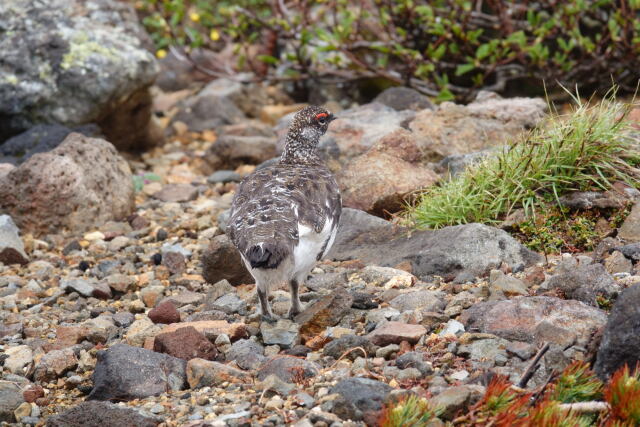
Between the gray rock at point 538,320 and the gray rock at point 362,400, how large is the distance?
1035mm

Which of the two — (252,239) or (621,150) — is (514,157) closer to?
(621,150)

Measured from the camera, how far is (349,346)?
5.28m

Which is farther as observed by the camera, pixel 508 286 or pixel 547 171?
pixel 547 171

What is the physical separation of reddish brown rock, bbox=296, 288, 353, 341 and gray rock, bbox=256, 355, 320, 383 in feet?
1.85

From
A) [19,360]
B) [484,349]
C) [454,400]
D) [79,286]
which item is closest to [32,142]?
[79,286]

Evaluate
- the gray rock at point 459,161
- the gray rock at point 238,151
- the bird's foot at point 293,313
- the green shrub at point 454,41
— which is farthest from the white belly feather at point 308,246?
the green shrub at point 454,41

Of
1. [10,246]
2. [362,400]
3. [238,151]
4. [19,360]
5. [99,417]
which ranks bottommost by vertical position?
[238,151]

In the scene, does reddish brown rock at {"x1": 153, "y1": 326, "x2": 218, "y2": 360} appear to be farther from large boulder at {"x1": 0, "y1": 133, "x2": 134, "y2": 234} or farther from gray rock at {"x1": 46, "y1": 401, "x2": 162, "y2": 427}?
large boulder at {"x1": 0, "y1": 133, "x2": 134, "y2": 234}

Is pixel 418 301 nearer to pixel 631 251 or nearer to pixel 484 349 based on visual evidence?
pixel 484 349

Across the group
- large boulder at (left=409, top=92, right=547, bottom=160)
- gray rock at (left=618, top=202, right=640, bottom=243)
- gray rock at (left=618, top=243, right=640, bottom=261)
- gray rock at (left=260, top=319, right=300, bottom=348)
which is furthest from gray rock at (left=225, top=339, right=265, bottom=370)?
large boulder at (left=409, top=92, right=547, bottom=160)

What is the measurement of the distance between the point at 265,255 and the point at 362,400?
4.00 feet

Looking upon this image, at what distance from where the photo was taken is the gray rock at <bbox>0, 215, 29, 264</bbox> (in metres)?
8.23

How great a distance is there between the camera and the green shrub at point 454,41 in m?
11.6

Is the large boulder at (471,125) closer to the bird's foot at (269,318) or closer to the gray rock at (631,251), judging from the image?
the gray rock at (631,251)
